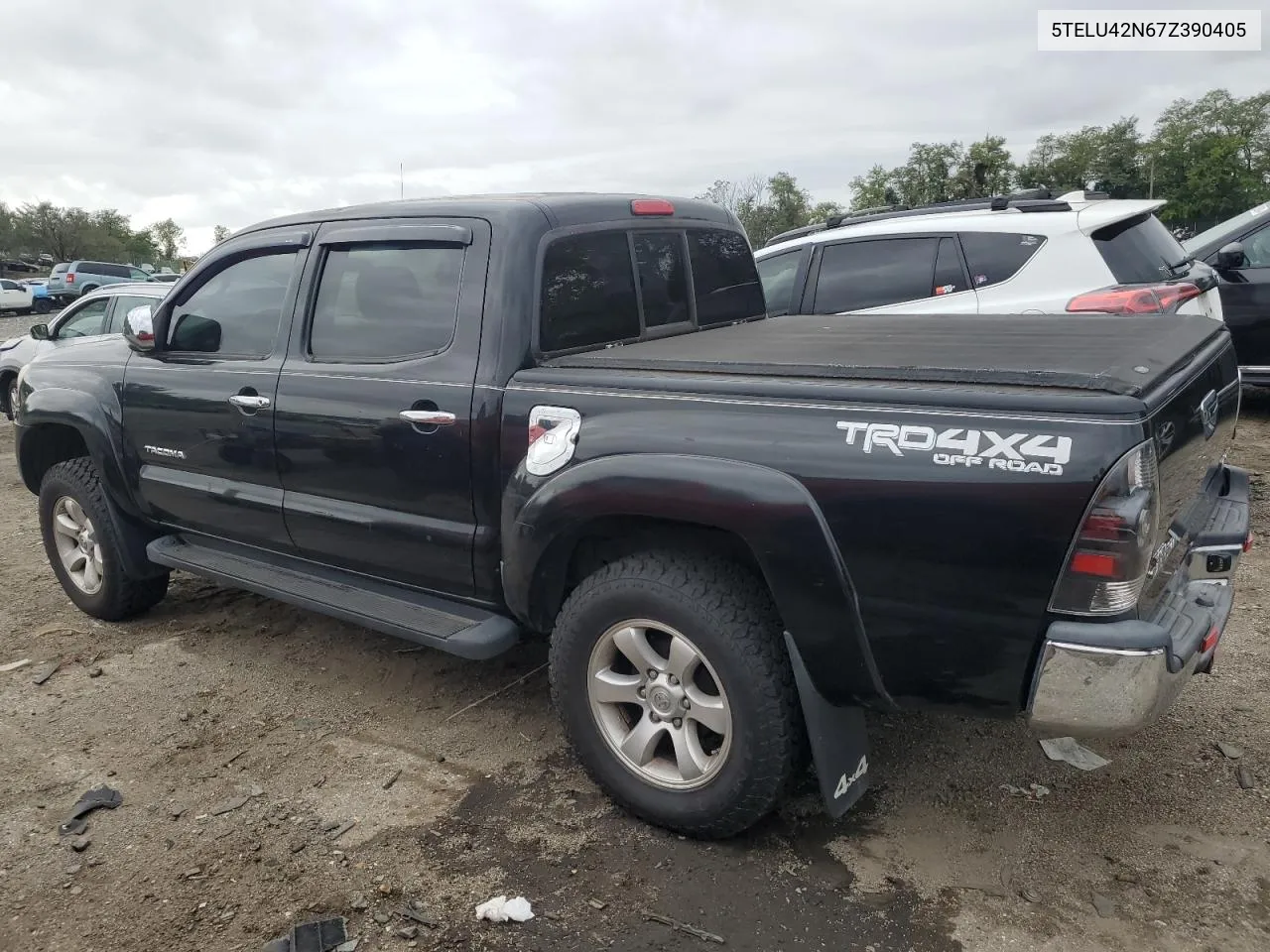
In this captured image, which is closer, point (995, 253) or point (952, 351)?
point (952, 351)

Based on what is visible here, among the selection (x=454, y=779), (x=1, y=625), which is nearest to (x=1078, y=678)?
(x=454, y=779)

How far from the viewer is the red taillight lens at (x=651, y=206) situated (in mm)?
3596

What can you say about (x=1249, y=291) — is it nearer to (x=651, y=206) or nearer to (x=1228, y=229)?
(x=1228, y=229)

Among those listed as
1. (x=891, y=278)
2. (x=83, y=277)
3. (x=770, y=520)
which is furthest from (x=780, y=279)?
(x=83, y=277)

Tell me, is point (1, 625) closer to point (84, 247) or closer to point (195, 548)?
point (195, 548)

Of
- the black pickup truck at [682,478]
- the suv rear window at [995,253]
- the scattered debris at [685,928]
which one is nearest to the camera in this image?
the black pickup truck at [682,478]

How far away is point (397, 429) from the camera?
3.21m

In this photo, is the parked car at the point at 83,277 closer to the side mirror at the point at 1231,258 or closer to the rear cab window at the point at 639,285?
the side mirror at the point at 1231,258

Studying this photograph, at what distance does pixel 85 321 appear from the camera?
9.99 meters

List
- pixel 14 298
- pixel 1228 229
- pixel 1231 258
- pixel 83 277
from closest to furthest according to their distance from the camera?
pixel 1231 258 < pixel 1228 229 < pixel 14 298 < pixel 83 277

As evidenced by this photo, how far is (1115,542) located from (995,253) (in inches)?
164

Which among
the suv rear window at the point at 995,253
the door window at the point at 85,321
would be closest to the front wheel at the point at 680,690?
the suv rear window at the point at 995,253

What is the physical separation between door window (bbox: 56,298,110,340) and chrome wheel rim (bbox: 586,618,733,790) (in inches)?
356

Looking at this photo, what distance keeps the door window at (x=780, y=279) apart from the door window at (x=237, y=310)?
3.50 m
